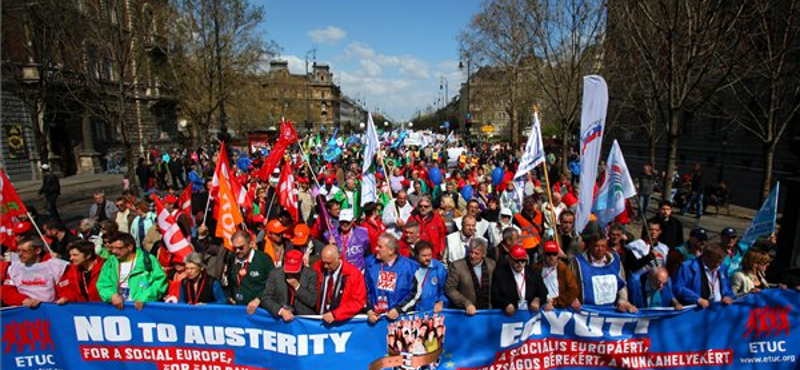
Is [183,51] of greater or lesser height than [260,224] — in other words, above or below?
above

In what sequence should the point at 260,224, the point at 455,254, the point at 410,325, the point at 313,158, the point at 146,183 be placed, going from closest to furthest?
the point at 410,325 < the point at 455,254 < the point at 260,224 < the point at 146,183 < the point at 313,158

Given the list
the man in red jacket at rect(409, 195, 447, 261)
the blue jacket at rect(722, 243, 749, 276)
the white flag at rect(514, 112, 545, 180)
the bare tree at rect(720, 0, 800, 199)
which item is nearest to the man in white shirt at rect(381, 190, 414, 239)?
the man in red jacket at rect(409, 195, 447, 261)

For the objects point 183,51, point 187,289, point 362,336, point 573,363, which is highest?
point 183,51

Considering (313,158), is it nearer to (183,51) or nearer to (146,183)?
(146,183)

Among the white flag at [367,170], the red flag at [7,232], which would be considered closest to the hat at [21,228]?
the red flag at [7,232]

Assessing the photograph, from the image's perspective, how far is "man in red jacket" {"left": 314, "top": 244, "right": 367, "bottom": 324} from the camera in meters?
4.14

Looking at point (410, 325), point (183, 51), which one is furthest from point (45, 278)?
point (183, 51)

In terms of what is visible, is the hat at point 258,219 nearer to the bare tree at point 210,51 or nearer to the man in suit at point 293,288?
the man in suit at point 293,288

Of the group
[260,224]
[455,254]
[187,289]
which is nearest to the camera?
[187,289]

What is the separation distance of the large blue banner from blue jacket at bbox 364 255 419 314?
30 cm

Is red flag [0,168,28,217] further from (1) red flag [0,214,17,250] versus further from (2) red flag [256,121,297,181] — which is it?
(2) red flag [256,121,297,181]

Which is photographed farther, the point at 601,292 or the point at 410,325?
the point at 601,292

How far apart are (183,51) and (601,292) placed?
30380 millimetres

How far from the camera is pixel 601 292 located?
178 inches
